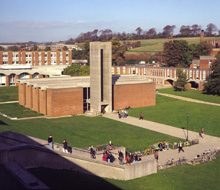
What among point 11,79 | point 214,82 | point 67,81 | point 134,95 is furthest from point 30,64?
point 214,82

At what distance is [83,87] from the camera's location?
52.2 m

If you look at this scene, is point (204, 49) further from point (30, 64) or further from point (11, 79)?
point (11, 79)

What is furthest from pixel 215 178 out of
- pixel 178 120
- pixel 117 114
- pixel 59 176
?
pixel 117 114

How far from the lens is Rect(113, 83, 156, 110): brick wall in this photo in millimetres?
55031

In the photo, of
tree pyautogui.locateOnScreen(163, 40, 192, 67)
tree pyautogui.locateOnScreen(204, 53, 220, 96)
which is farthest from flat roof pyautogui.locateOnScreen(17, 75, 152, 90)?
tree pyautogui.locateOnScreen(163, 40, 192, 67)

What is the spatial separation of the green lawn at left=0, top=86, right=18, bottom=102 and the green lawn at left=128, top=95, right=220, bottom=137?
75.0ft

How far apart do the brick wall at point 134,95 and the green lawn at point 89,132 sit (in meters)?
8.82

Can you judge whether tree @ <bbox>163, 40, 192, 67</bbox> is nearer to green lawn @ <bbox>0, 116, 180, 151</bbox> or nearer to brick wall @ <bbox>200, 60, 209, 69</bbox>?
brick wall @ <bbox>200, 60, 209, 69</bbox>

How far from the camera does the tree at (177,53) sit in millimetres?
97400

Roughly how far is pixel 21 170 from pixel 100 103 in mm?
29728

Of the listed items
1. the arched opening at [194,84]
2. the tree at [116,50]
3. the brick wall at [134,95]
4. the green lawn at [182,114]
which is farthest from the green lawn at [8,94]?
the tree at [116,50]

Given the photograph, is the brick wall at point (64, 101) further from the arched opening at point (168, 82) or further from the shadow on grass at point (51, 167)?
the arched opening at point (168, 82)

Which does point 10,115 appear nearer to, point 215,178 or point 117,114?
point 117,114

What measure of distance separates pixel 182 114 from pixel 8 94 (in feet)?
108
